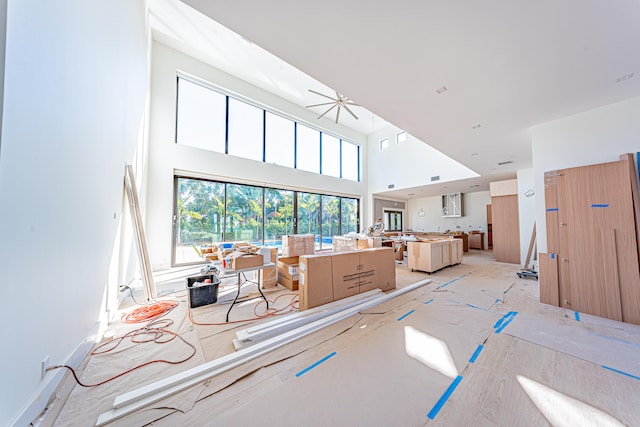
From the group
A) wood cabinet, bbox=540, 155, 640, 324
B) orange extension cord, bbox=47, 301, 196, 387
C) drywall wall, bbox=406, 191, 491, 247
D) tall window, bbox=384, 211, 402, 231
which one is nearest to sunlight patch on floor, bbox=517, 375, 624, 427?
wood cabinet, bbox=540, 155, 640, 324

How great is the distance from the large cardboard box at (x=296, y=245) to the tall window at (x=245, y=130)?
11.7 ft

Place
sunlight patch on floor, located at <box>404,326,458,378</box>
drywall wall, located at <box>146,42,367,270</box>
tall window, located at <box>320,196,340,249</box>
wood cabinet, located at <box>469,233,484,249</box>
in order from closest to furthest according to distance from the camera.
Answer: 1. sunlight patch on floor, located at <box>404,326,458,378</box>
2. drywall wall, located at <box>146,42,367,270</box>
3. tall window, located at <box>320,196,340,249</box>
4. wood cabinet, located at <box>469,233,484,249</box>

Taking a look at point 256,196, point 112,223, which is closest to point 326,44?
point 112,223

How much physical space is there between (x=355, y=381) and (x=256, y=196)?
6.09 meters

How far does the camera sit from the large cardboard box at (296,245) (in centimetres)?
445

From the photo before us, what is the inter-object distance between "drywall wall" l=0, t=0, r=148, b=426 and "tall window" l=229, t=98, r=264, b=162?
395cm

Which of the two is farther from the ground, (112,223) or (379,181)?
(379,181)

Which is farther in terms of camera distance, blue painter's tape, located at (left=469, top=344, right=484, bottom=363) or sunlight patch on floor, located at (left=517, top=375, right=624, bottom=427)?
blue painter's tape, located at (left=469, top=344, right=484, bottom=363)

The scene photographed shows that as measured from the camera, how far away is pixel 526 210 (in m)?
5.51

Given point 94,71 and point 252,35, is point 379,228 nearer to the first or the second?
point 252,35

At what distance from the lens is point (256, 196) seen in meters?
6.89

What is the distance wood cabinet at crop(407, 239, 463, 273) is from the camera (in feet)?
16.4

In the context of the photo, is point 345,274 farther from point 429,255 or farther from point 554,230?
point 554,230

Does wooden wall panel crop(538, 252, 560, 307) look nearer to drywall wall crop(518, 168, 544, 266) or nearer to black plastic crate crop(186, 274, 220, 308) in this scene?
drywall wall crop(518, 168, 544, 266)
